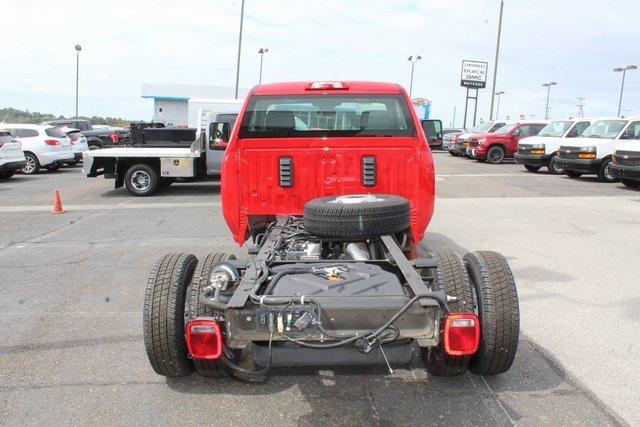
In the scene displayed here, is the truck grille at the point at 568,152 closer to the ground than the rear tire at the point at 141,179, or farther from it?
farther from it

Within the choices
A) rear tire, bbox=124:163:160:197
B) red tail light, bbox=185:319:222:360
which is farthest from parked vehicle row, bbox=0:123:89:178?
red tail light, bbox=185:319:222:360

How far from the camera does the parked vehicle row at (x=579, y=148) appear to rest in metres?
13.8

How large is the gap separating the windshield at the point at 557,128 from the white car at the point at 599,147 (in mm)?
2790

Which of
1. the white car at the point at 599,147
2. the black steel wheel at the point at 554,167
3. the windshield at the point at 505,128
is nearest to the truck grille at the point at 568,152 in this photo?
the white car at the point at 599,147

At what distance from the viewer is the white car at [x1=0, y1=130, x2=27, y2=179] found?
1548 centimetres

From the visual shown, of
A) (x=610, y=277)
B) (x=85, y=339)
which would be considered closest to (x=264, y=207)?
(x=85, y=339)

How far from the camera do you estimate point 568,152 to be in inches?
647

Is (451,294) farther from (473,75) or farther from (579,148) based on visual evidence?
(473,75)

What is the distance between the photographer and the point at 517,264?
21.4 ft

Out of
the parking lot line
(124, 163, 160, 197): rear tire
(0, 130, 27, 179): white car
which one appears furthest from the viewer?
(0, 130, 27, 179): white car

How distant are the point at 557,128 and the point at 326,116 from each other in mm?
17150

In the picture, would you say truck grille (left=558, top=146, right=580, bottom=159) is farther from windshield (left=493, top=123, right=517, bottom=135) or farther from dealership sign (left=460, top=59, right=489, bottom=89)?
dealership sign (left=460, top=59, right=489, bottom=89)

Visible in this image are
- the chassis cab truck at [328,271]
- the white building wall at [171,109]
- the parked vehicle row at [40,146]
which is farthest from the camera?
the white building wall at [171,109]

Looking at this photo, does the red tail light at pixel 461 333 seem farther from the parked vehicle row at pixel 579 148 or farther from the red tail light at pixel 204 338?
the parked vehicle row at pixel 579 148
